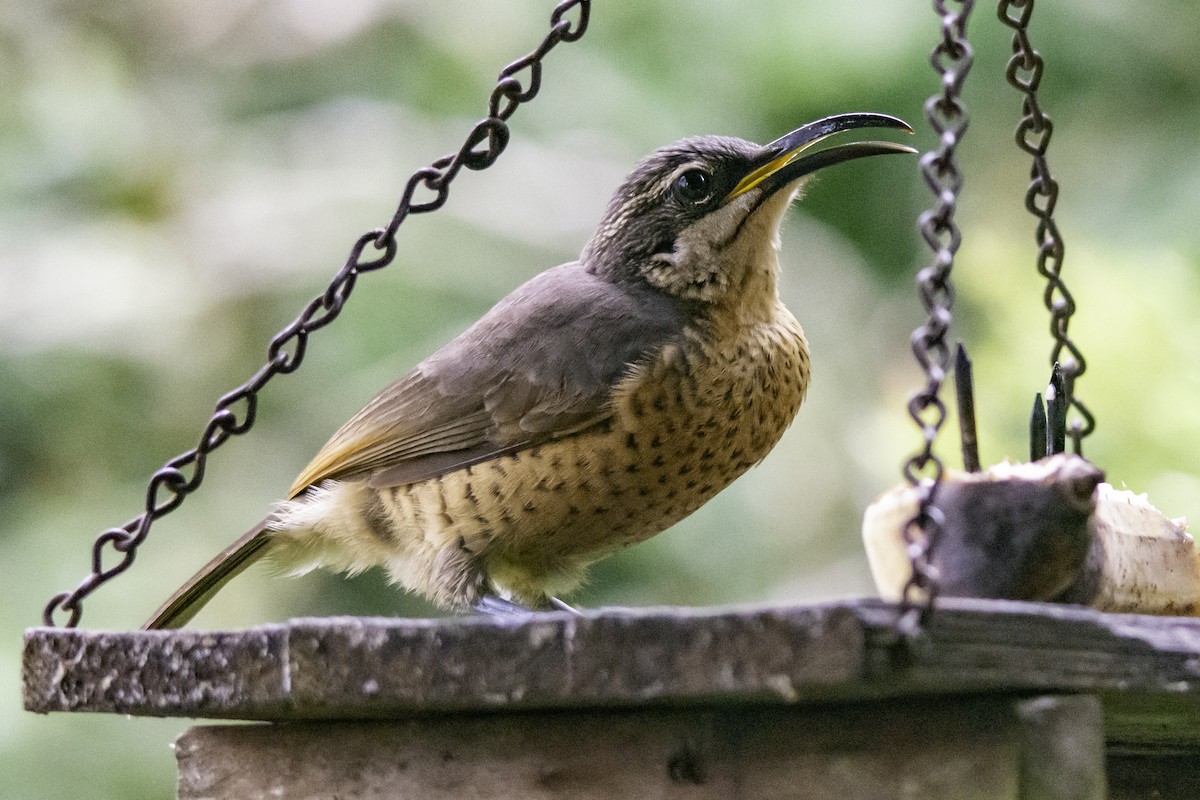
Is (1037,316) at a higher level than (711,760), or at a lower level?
higher

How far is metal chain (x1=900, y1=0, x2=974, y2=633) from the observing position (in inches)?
53.1

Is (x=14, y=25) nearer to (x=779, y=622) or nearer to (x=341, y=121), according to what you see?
(x=341, y=121)

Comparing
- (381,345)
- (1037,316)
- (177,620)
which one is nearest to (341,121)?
(381,345)

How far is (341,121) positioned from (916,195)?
7.67 feet

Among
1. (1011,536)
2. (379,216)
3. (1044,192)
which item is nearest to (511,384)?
(1044,192)

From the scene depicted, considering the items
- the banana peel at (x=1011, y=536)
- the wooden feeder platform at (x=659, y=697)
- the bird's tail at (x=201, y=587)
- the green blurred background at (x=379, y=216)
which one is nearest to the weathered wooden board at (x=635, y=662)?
the wooden feeder platform at (x=659, y=697)

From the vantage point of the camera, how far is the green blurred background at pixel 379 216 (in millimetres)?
→ 4836

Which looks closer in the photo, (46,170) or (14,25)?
(46,170)

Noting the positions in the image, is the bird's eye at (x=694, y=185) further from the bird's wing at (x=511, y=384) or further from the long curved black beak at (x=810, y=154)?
the bird's wing at (x=511, y=384)

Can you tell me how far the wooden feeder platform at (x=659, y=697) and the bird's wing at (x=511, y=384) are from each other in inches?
32.0

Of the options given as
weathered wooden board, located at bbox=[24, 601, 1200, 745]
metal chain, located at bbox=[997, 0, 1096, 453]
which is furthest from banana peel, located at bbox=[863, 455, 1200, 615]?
metal chain, located at bbox=[997, 0, 1096, 453]

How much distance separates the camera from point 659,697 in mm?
1452

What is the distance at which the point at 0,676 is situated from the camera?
4066 mm

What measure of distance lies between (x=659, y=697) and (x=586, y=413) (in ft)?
3.52
